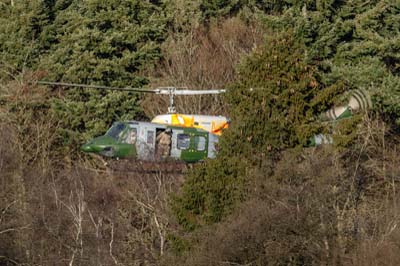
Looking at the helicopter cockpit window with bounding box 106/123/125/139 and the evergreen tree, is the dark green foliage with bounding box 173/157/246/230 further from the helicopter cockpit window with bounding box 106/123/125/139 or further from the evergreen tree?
the evergreen tree

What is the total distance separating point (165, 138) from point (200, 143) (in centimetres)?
77

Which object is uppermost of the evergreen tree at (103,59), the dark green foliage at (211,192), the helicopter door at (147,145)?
Result: the evergreen tree at (103,59)

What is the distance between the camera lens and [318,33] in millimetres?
34281

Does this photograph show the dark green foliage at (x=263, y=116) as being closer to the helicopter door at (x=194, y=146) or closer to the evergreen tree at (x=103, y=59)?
the helicopter door at (x=194, y=146)

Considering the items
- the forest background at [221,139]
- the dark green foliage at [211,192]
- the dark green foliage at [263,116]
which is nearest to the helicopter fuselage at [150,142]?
the forest background at [221,139]

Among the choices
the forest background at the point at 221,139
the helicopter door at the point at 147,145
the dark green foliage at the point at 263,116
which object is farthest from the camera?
the helicopter door at the point at 147,145

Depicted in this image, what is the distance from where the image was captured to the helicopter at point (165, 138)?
2477 cm

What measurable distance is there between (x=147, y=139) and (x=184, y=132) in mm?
766

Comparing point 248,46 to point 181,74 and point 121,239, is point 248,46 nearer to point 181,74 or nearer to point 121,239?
point 181,74

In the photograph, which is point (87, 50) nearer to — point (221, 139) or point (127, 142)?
point (127, 142)

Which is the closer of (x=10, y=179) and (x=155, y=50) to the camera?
(x=10, y=179)

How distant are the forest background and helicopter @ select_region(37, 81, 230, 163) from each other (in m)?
0.66

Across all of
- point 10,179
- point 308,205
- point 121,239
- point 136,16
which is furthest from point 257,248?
point 136,16

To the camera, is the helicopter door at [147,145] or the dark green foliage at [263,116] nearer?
the dark green foliage at [263,116]
